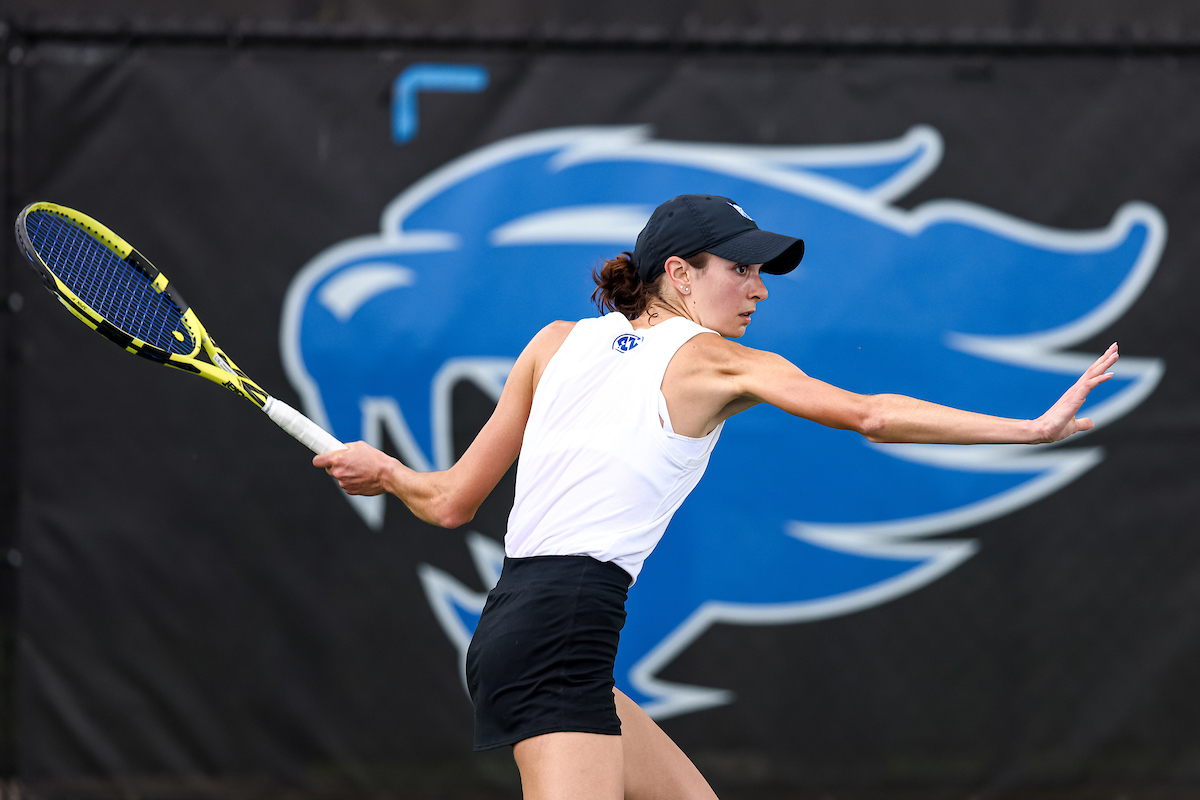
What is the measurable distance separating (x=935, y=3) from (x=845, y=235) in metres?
1.00

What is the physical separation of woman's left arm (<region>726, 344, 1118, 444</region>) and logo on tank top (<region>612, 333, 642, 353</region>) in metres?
0.22

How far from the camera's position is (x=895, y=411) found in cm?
202

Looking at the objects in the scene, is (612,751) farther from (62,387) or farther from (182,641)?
(62,387)

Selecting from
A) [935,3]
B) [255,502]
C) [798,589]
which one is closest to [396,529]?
[255,502]

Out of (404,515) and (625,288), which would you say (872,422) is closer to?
(625,288)

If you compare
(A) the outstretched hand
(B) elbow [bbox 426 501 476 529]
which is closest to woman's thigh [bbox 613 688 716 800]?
(B) elbow [bbox 426 501 476 529]

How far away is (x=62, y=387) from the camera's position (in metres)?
4.03

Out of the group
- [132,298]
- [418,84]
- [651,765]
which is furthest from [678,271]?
[418,84]

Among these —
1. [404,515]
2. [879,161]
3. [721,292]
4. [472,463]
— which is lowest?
[404,515]

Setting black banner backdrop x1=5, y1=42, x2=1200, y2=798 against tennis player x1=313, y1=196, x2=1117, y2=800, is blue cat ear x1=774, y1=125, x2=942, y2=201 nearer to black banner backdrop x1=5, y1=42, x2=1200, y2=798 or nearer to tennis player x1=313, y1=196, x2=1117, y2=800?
black banner backdrop x1=5, y1=42, x2=1200, y2=798

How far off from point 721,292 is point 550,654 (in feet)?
2.85

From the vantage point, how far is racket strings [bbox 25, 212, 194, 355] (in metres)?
2.76

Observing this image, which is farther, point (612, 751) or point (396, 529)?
point (396, 529)

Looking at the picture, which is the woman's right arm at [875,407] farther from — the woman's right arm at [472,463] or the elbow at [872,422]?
the woman's right arm at [472,463]
